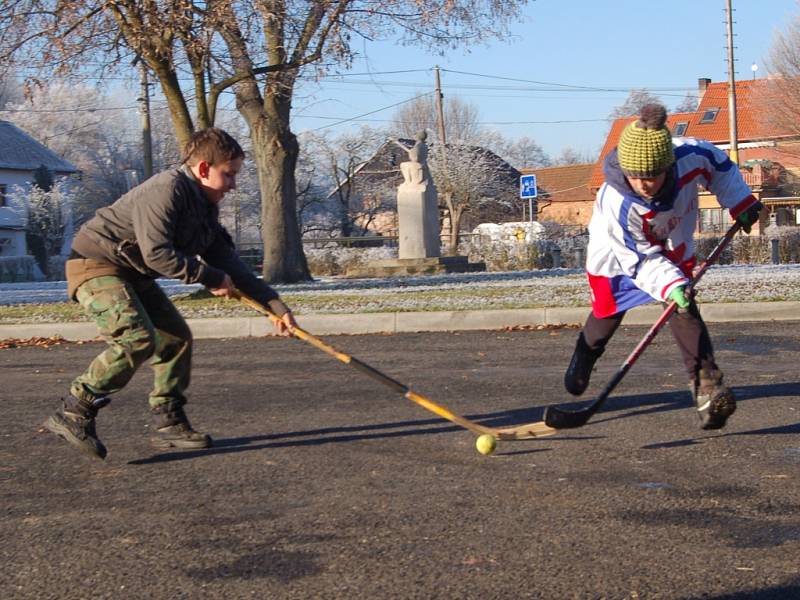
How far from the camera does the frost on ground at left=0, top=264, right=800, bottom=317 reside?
12615 mm

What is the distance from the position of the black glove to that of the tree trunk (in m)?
15.6

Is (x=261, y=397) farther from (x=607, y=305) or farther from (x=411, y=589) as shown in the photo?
(x=411, y=589)

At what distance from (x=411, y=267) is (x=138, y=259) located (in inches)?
729

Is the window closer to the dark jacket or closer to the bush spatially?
the bush

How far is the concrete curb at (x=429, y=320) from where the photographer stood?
36.8ft

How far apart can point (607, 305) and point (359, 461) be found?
1486 mm

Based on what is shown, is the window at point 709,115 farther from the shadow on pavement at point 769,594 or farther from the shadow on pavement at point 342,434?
the shadow on pavement at point 769,594

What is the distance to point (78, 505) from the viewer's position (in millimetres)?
4449

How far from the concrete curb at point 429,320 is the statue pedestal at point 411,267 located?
11.9 meters

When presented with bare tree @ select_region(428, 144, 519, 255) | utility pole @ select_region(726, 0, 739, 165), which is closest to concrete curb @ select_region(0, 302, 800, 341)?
utility pole @ select_region(726, 0, 739, 165)

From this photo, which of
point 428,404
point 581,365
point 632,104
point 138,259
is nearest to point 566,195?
point 632,104

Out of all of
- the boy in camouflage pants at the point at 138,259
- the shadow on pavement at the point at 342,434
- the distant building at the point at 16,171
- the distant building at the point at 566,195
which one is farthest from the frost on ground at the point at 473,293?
the distant building at the point at 566,195

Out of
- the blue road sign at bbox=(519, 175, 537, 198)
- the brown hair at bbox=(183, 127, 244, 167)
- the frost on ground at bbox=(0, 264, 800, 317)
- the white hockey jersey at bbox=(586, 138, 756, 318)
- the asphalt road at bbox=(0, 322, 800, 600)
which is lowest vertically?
the asphalt road at bbox=(0, 322, 800, 600)

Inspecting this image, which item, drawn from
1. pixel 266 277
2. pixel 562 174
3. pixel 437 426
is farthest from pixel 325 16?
pixel 562 174
